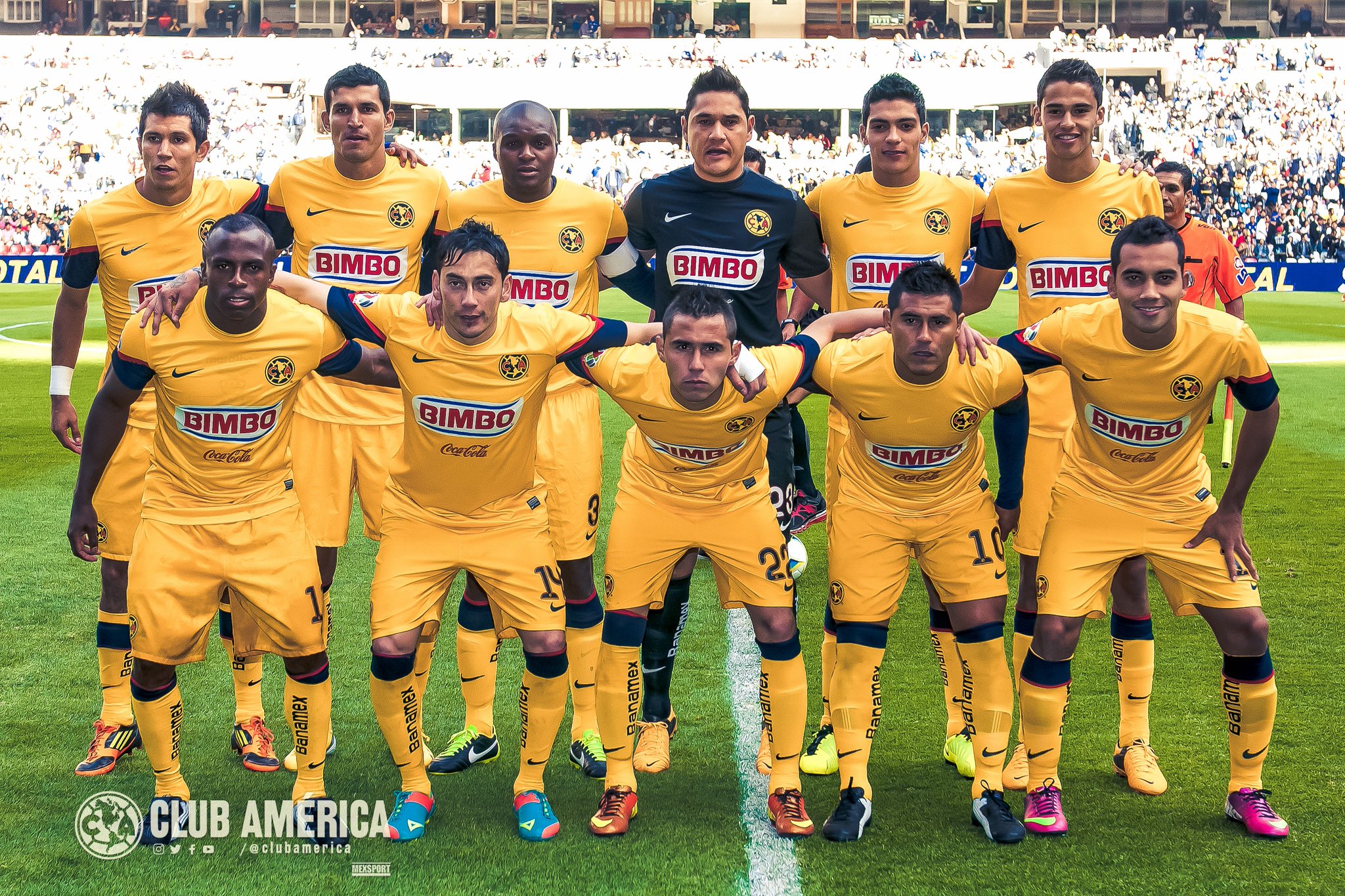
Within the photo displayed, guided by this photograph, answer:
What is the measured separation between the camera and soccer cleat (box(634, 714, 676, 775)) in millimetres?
4973

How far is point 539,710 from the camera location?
452 centimetres

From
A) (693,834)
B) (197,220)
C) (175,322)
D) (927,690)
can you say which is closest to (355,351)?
(175,322)

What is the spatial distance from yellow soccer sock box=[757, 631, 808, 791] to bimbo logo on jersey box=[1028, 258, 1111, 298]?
191 cm

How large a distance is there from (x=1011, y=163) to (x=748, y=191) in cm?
4411

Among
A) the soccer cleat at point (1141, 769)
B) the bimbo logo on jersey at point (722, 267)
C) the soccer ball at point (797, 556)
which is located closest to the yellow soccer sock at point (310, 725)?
the bimbo logo on jersey at point (722, 267)

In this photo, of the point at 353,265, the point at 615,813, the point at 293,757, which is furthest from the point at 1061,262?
the point at 293,757

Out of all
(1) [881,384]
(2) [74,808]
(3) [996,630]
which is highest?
(1) [881,384]

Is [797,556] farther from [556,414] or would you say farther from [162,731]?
[162,731]

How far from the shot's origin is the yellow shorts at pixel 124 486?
5039 mm

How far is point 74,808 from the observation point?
14.9ft

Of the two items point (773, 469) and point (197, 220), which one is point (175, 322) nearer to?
point (197, 220)

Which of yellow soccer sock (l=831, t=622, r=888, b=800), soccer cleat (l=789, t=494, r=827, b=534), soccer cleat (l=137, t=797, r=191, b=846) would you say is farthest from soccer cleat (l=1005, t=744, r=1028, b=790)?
soccer cleat (l=789, t=494, r=827, b=534)

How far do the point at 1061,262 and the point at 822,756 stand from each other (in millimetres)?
2274

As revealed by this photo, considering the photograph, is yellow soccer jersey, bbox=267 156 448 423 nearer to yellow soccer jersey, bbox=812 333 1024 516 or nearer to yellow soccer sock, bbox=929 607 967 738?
yellow soccer jersey, bbox=812 333 1024 516
